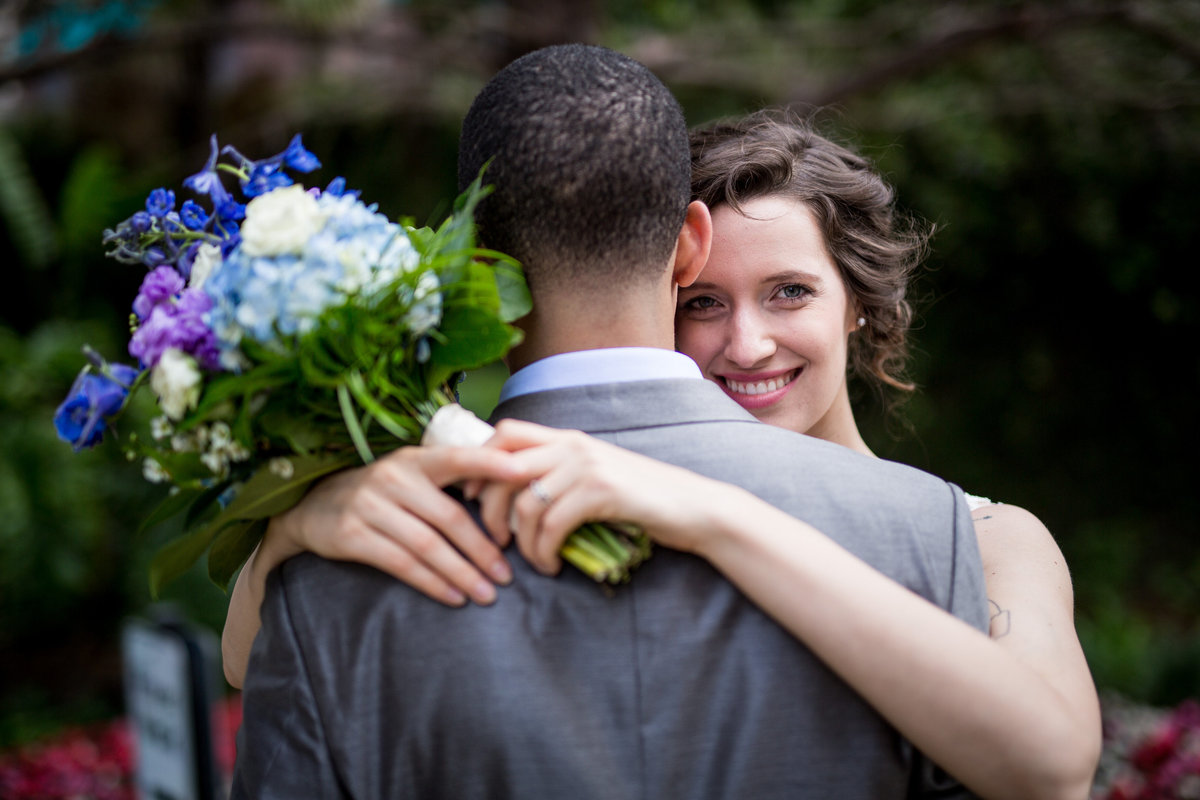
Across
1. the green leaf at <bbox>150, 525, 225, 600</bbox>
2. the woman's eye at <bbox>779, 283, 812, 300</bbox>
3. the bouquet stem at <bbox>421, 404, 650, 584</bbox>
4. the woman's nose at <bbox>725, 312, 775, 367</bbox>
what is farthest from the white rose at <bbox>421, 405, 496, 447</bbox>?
the woman's eye at <bbox>779, 283, 812, 300</bbox>

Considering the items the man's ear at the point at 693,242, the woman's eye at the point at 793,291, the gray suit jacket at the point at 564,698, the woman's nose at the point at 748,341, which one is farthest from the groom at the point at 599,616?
the woman's eye at the point at 793,291

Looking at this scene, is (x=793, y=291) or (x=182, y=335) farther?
(x=793, y=291)

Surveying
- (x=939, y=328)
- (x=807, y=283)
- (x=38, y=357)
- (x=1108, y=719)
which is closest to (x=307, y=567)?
(x=807, y=283)

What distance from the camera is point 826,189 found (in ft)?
7.68

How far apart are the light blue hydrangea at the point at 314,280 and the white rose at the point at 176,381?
0.04 meters

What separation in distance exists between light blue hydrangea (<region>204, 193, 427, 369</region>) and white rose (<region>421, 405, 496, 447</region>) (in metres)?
0.12

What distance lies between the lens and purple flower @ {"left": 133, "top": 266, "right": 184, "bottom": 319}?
1311 millimetres

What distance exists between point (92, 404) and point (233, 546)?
307mm

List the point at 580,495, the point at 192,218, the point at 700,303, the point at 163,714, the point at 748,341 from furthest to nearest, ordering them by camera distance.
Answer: the point at 163,714
the point at 700,303
the point at 748,341
the point at 192,218
the point at 580,495

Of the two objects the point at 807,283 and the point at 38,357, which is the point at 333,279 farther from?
the point at 38,357

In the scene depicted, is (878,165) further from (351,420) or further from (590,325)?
(351,420)

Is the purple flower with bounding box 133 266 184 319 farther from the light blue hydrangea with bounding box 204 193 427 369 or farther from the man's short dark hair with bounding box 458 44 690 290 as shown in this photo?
the man's short dark hair with bounding box 458 44 690 290

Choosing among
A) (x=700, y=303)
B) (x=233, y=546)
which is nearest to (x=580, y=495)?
(x=233, y=546)

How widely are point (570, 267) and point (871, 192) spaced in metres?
1.33
